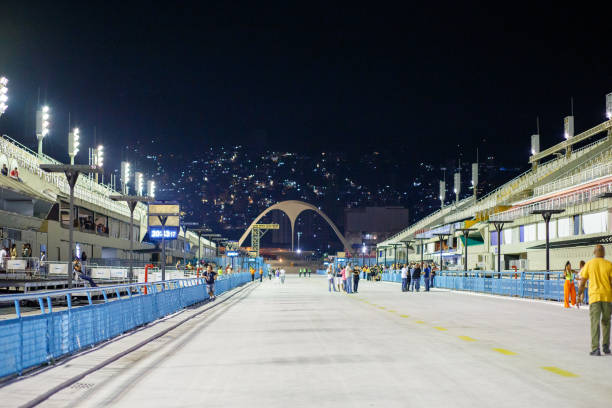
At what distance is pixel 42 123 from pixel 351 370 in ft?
219

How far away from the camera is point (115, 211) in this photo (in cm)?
7969

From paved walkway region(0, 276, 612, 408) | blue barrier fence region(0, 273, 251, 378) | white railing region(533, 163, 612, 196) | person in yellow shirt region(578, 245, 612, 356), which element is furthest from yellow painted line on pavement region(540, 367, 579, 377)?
white railing region(533, 163, 612, 196)

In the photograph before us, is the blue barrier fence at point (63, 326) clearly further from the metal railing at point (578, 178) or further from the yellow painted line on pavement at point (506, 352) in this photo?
the metal railing at point (578, 178)

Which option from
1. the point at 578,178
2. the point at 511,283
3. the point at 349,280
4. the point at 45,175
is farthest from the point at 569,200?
the point at 45,175

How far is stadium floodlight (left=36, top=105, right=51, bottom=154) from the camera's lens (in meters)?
69.6

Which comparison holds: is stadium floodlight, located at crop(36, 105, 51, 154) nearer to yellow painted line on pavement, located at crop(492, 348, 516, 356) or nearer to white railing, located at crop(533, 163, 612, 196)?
white railing, located at crop(533, 163, 612, 196)

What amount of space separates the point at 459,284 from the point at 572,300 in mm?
20015

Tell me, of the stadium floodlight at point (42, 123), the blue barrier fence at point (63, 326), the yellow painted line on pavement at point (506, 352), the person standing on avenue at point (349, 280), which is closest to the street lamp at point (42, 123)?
the stadium floodlight at point (42, 123)

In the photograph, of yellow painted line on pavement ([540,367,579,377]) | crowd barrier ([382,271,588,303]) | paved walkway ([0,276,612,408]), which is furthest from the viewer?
crowd barrier ([382,271,588,303])

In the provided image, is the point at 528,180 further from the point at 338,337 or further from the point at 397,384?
the point at 397,384

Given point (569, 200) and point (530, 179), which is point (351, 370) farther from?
point (530, 179)

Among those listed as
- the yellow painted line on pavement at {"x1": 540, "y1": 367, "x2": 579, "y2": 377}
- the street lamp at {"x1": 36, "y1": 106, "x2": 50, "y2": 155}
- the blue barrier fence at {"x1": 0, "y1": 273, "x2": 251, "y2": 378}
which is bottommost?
the yellow painted line on pavement at {"x1": 540, "y1": 367, "x2": 579, "y2": 377}

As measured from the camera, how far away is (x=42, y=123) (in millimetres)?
70688

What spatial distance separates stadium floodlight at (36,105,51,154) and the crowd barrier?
39.2 m
